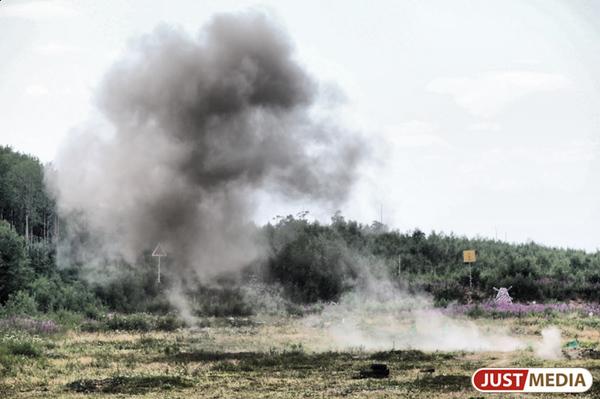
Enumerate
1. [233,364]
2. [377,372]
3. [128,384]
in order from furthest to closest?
[233,364] → [377,372] → [128,384]

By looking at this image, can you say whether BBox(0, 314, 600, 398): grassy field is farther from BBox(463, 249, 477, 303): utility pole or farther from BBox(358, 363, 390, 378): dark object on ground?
BBox(463, 249, 477, 303): utility pole

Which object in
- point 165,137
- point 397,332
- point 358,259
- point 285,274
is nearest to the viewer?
point 165,137

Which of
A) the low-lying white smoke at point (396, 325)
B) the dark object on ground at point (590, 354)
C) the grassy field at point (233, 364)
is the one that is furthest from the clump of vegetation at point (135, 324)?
the dark object on ground at point (590, 354)

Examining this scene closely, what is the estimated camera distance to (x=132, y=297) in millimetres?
52531

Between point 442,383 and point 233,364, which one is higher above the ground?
point 233,364

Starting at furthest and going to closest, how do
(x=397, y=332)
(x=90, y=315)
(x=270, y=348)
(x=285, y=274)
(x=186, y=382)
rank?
(x=285, y=274) → (x=90, y=315) → (x=397, y=332) → (x=270, y=348) → (x=186, y=382)

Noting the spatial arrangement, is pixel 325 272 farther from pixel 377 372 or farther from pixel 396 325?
pixel 377 372

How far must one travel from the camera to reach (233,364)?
32.6 meters

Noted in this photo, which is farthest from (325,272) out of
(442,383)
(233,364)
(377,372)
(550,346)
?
(442,383)

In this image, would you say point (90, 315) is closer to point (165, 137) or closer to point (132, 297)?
point (132, 297)

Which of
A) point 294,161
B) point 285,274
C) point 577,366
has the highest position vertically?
point 294,161

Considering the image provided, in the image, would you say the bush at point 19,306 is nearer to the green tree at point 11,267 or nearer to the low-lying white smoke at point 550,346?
the green tree at point 11,267

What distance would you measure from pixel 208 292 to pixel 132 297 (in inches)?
191

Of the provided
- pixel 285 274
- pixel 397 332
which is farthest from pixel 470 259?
pixel 397 332
